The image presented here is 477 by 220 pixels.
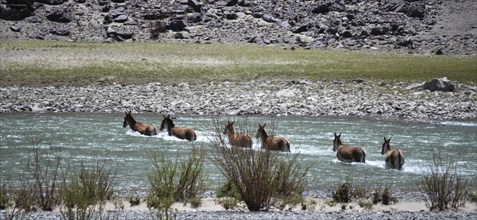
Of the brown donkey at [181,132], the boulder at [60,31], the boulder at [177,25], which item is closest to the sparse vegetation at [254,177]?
the brown donkey at [181,132]

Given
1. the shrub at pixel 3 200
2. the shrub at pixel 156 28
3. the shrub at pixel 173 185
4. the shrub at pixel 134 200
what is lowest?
the shrub at pixel 134 200

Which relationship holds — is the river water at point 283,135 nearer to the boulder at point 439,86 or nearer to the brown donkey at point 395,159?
A: the brown donkey at point 395,159

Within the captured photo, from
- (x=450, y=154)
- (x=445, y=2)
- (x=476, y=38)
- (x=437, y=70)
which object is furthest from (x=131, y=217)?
(x=445, y=2)

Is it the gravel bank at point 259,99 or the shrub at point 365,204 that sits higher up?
the shrub at point 365,204

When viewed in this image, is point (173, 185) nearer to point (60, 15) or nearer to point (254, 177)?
point (254, 177)

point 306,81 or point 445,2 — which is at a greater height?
point 445,2

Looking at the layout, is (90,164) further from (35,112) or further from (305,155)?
(35,112)

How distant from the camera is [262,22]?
78.8 meters

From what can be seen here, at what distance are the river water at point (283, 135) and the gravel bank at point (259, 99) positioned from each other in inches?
A: 51.4

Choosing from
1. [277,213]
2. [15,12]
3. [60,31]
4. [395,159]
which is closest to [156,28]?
[60,31]

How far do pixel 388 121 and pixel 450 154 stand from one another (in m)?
7.70

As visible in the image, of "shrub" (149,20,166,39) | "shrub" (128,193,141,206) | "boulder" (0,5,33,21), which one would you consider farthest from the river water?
"boulder" (0,5,33,21)

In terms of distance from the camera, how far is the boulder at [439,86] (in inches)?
1385

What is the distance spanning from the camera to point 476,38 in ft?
220
